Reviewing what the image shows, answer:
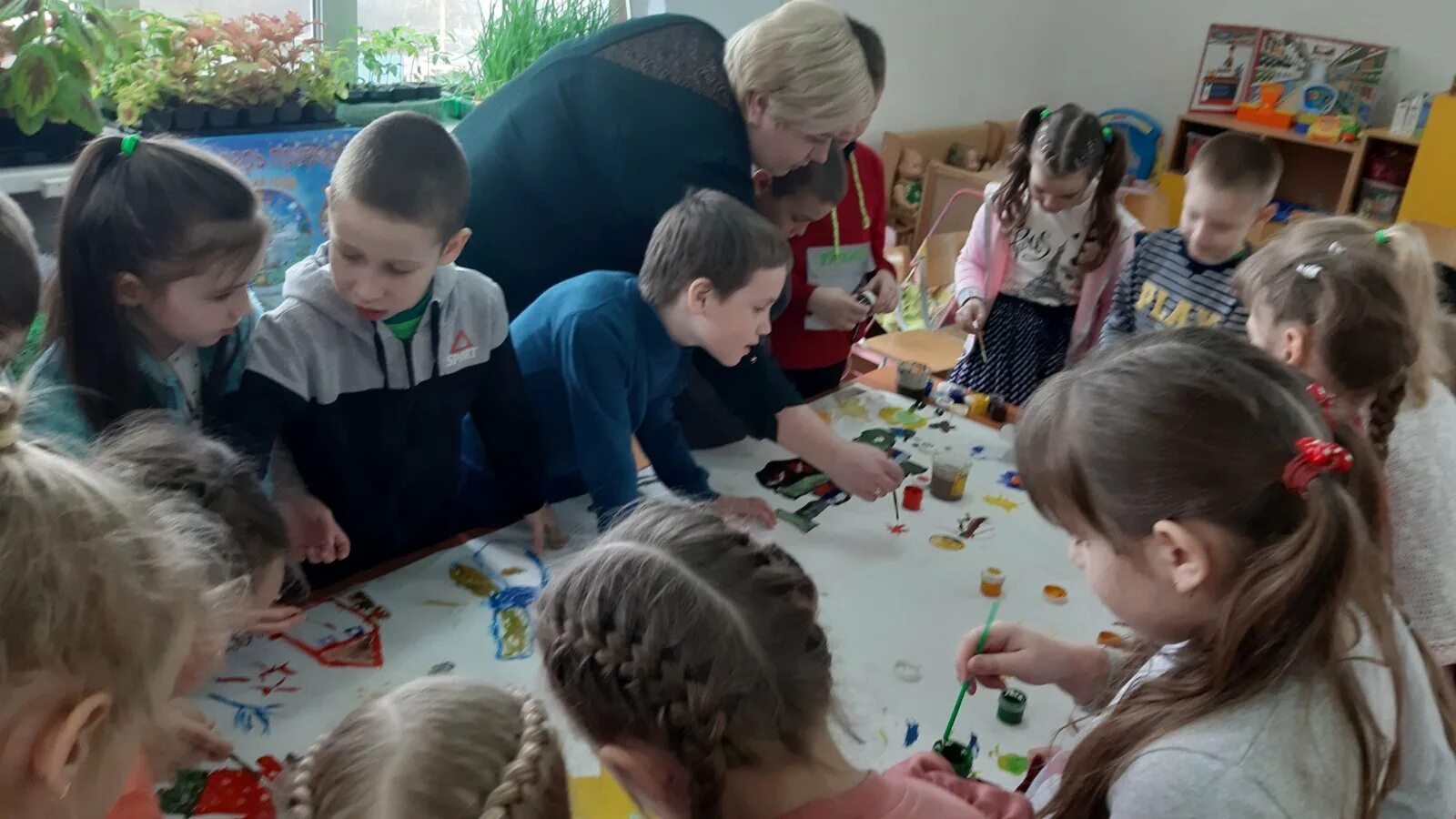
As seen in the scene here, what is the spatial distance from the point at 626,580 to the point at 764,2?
9.30ft

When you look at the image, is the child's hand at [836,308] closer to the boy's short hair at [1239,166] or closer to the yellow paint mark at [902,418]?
the yellow paint mark at [902,418]

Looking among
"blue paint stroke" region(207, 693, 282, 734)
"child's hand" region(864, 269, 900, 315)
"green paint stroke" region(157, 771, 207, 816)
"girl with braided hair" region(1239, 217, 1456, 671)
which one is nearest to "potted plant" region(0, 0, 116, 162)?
"blue paint stroke" region(207, 693, 282, 734)

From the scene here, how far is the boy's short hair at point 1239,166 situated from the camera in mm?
2207

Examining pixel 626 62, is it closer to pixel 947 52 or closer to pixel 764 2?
pixel 764 2

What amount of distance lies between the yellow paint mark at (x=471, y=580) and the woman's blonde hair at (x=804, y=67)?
0.94m

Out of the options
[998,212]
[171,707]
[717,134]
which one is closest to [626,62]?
[717,134]

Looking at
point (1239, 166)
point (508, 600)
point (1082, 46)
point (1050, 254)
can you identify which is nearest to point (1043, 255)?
point (1050, 254)

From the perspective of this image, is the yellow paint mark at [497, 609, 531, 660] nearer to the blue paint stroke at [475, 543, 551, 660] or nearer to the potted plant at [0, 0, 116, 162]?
the blue paint stroke at [475, 543, 551, 660]

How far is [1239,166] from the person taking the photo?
221 centimetres

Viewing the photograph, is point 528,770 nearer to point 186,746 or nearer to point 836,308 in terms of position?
point 186,746

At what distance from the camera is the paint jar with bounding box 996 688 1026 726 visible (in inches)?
48.6

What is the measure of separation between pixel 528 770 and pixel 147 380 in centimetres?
78

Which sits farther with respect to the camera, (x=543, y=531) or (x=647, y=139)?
(x=647, y=139)

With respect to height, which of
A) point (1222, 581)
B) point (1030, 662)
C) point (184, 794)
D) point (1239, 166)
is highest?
point (1239, 166)
